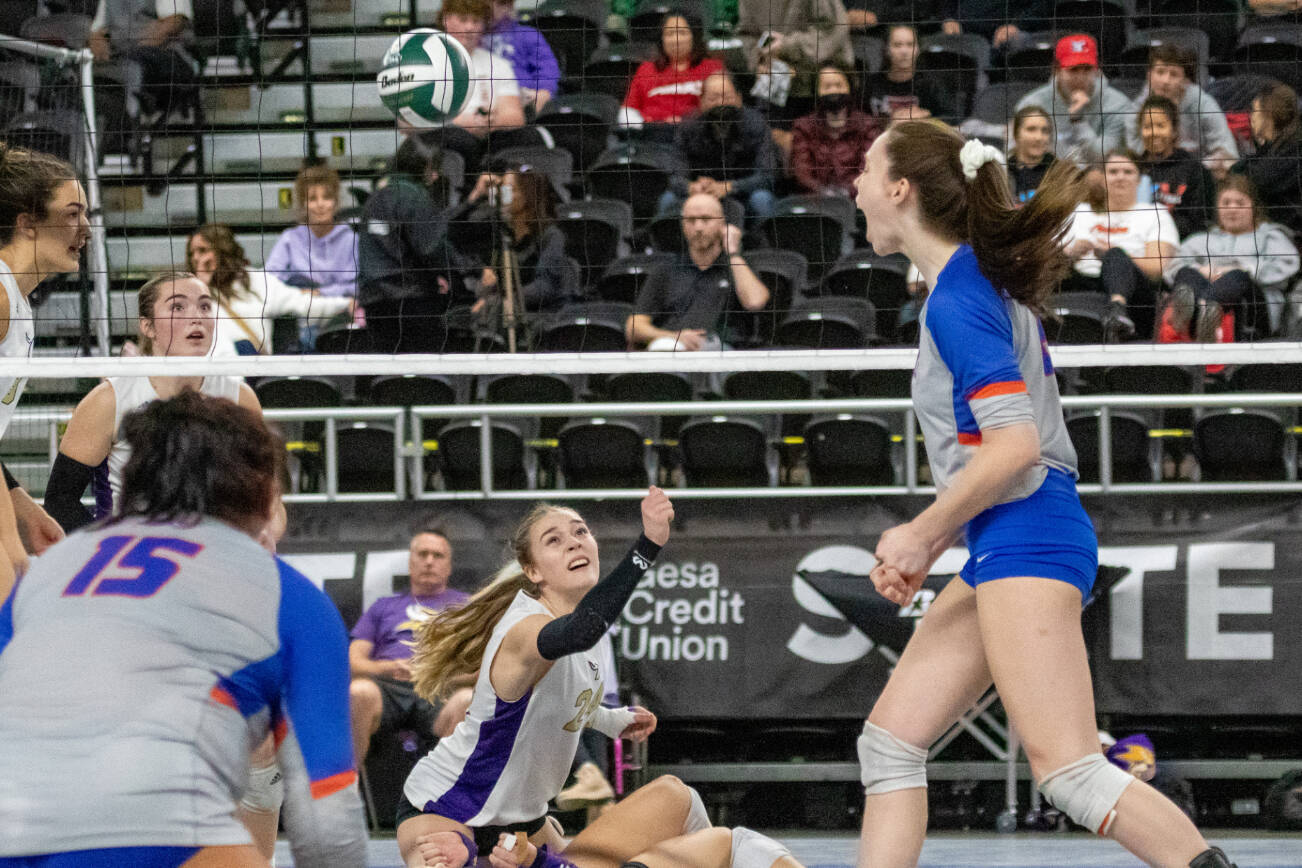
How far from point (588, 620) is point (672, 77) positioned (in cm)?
651

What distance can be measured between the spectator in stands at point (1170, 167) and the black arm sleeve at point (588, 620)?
5.41 meters

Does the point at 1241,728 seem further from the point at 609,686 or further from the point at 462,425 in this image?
the point at 462,425

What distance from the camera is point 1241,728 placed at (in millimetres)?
7180

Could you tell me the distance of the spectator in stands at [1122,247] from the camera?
7.82 meters

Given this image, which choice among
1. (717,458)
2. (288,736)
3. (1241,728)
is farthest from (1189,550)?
(288,736)

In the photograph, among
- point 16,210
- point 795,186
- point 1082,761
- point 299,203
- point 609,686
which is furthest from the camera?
point 795,186

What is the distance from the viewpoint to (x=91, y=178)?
8516mm

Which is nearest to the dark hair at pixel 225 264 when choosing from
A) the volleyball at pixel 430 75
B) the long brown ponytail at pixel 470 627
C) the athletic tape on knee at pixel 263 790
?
the volleyball at pixel 430 75

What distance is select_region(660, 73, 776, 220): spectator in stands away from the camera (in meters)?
9.14

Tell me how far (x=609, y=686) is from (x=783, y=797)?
138cm

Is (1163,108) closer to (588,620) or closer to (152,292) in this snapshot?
(152,292)

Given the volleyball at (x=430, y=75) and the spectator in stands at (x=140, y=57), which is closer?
the volleyball at (x=430, y=75)

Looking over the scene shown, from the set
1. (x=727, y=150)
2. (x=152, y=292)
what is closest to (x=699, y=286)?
(x=727, y=150)

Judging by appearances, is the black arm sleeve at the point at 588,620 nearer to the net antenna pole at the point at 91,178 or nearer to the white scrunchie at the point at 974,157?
the white scrunchie at the point at 974,157
